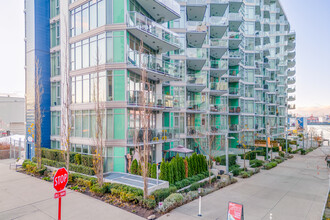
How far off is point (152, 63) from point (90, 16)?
6407 millimetres

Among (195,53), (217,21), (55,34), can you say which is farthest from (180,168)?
(217,21)

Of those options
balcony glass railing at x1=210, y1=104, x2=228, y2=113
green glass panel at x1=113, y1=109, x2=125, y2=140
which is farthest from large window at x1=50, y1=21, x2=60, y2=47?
balcony glass railing at x1=210, y1=104, x2=228, y2=113

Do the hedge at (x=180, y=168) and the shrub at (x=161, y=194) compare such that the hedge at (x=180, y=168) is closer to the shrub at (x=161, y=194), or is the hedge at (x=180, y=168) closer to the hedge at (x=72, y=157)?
the shrub at (x=161, y=194)

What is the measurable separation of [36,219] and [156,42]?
15326 mm

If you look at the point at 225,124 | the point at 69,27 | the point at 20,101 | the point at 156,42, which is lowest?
the point at 225,124

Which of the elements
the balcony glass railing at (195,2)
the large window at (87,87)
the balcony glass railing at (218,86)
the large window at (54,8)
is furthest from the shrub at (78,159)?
the balcony glass railing at (195,2)

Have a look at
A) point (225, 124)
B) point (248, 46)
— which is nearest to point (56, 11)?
point (225, 124)

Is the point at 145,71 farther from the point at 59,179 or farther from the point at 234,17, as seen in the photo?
the point at 234,17

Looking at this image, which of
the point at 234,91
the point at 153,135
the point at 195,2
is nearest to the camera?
the point at 153,135

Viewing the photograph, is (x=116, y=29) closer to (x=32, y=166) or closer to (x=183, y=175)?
(x=183, y=175)

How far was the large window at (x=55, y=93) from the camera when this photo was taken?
70.9ft

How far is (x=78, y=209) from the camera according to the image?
397 inches

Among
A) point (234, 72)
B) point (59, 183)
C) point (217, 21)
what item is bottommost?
point (59, 183)

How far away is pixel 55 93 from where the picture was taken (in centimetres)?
2191
